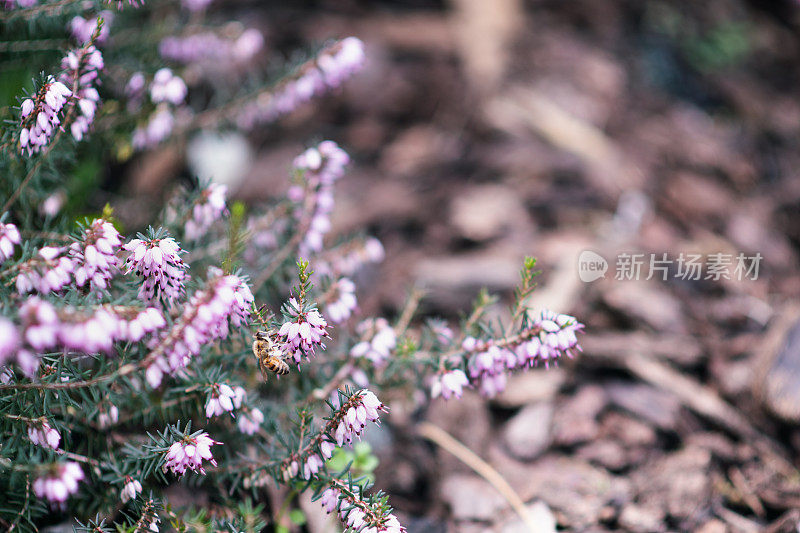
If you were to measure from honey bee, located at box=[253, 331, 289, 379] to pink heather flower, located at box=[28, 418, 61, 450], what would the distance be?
1.83 feet

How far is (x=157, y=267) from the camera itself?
4.95 ft

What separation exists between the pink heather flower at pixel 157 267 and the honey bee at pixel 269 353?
265 mm

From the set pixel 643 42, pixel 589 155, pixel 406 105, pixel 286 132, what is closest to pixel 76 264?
pixel 286 132

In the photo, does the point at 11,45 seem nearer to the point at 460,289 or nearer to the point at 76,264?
the point at 76,264

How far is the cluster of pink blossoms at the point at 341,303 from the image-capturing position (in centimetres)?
191

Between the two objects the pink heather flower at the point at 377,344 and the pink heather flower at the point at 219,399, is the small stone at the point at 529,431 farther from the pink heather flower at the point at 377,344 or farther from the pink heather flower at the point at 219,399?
the pink heather flower at the point at 219,399

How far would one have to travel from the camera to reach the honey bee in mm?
1570

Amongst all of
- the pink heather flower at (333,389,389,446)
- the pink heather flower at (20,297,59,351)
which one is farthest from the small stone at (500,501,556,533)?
the pink heather flower at (20,297,59,351)

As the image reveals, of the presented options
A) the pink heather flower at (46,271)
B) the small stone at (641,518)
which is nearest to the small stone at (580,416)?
the small stone at (641,518)

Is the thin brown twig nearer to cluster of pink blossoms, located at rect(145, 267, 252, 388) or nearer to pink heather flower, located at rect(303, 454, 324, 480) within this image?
pink heather flower, located at rect(303, 454, 324, 480)

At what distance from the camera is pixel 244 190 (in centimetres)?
341

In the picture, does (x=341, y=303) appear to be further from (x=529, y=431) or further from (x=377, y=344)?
(x=529, y=431)

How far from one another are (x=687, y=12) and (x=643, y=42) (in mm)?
543

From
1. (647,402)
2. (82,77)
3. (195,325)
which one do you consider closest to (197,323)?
(195,325)
